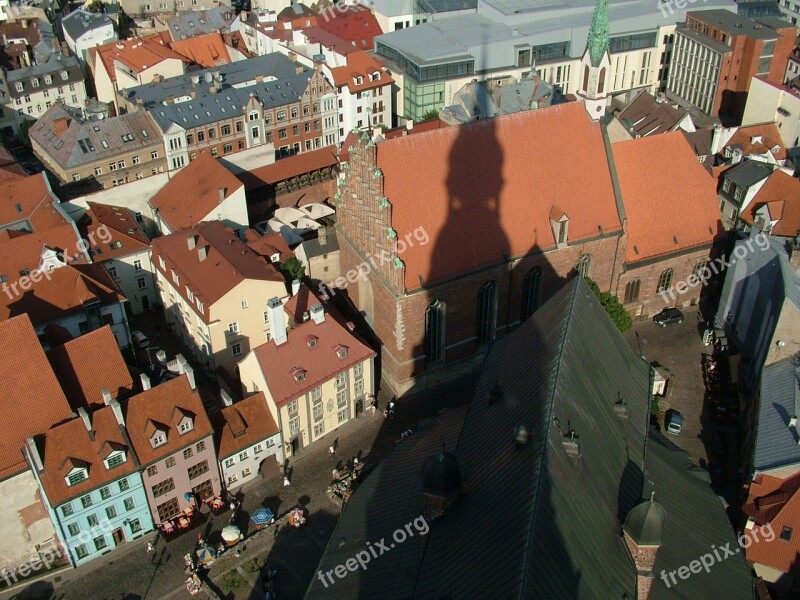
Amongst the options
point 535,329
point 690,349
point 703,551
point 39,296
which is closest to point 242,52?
point 39,296

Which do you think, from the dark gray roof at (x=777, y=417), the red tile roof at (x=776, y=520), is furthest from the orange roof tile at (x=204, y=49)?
the red tile roof at (x=776, y=520)

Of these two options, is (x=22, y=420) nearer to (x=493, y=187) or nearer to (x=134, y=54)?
(x=493, y=187)

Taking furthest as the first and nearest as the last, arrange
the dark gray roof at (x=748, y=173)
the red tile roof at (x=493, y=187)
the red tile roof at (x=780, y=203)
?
the dark gray roof at (x=748, y=173), the red tile roof at (x=780, y=203), the red tile roof at (x=493, y=187)

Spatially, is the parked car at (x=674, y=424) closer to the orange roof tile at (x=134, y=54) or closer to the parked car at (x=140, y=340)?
the parked car at (x=140, y=340)

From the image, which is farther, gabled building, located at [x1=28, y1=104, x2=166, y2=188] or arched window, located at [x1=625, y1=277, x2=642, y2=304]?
gabled building, located at [x1=28, y1=104, x2=166, y2=188]

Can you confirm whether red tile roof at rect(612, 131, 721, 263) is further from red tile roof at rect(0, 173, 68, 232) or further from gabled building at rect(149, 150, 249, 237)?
red tile roof at rect(0, 173, 68, 232)

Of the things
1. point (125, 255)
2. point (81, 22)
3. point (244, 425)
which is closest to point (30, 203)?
point (125, 255)

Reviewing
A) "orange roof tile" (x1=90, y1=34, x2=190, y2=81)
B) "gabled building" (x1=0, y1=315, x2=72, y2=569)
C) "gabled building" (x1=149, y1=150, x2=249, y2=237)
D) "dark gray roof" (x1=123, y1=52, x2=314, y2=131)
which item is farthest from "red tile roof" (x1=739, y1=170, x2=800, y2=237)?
"orange roof tile" (x1=90, y1=34, x2=190, y2=81)
